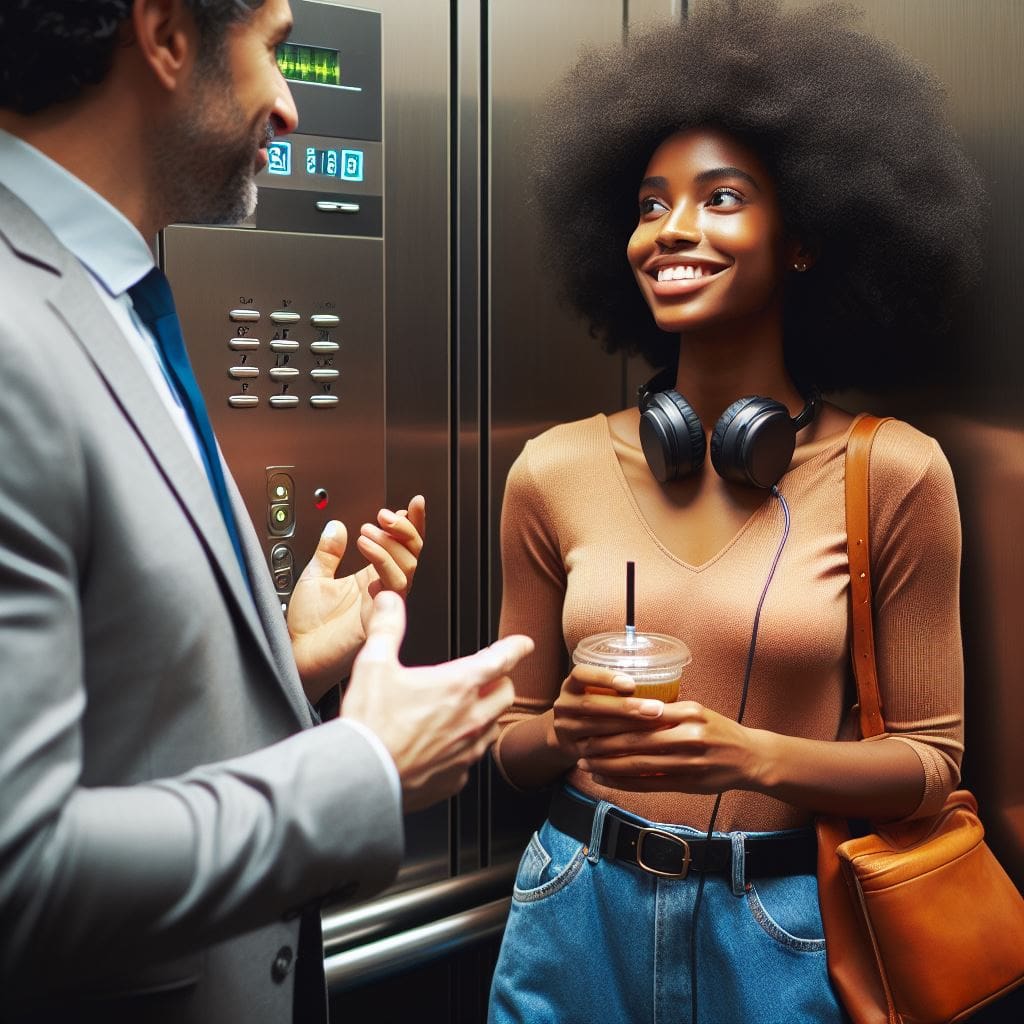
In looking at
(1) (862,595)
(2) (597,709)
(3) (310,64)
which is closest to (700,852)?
(2) (597,709)

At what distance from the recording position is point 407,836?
1939mm

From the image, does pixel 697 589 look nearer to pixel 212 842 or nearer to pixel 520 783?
pixel 520 783

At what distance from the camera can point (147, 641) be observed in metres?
0.84

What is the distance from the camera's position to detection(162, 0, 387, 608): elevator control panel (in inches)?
65.4

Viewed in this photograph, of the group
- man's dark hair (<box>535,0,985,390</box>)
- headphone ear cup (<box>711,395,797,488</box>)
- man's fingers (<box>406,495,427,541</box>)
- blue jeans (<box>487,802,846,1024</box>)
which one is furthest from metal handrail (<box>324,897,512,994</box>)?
man's dark hair (<box>535,0,985,390</box>)

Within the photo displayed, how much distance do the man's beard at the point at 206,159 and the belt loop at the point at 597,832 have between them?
844mm

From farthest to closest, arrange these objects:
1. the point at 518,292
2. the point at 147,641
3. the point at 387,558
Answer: the point at 518,292, the point at 387,558, the point at 147,641

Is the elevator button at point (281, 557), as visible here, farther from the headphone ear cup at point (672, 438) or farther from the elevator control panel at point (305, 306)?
the headphone ear cup at point (672, 438)

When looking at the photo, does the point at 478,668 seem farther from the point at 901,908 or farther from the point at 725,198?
the point at 725,198

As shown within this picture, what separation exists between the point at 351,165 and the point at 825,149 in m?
0.70

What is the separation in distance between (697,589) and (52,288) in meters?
0.86

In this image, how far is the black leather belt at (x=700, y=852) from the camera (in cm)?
137

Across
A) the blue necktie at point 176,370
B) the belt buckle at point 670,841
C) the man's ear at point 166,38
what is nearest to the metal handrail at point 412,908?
the belt buckle at point 670,841

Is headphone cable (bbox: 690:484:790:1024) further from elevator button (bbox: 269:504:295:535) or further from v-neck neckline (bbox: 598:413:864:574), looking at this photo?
elevator button (bbox: 269:504:295:535)
